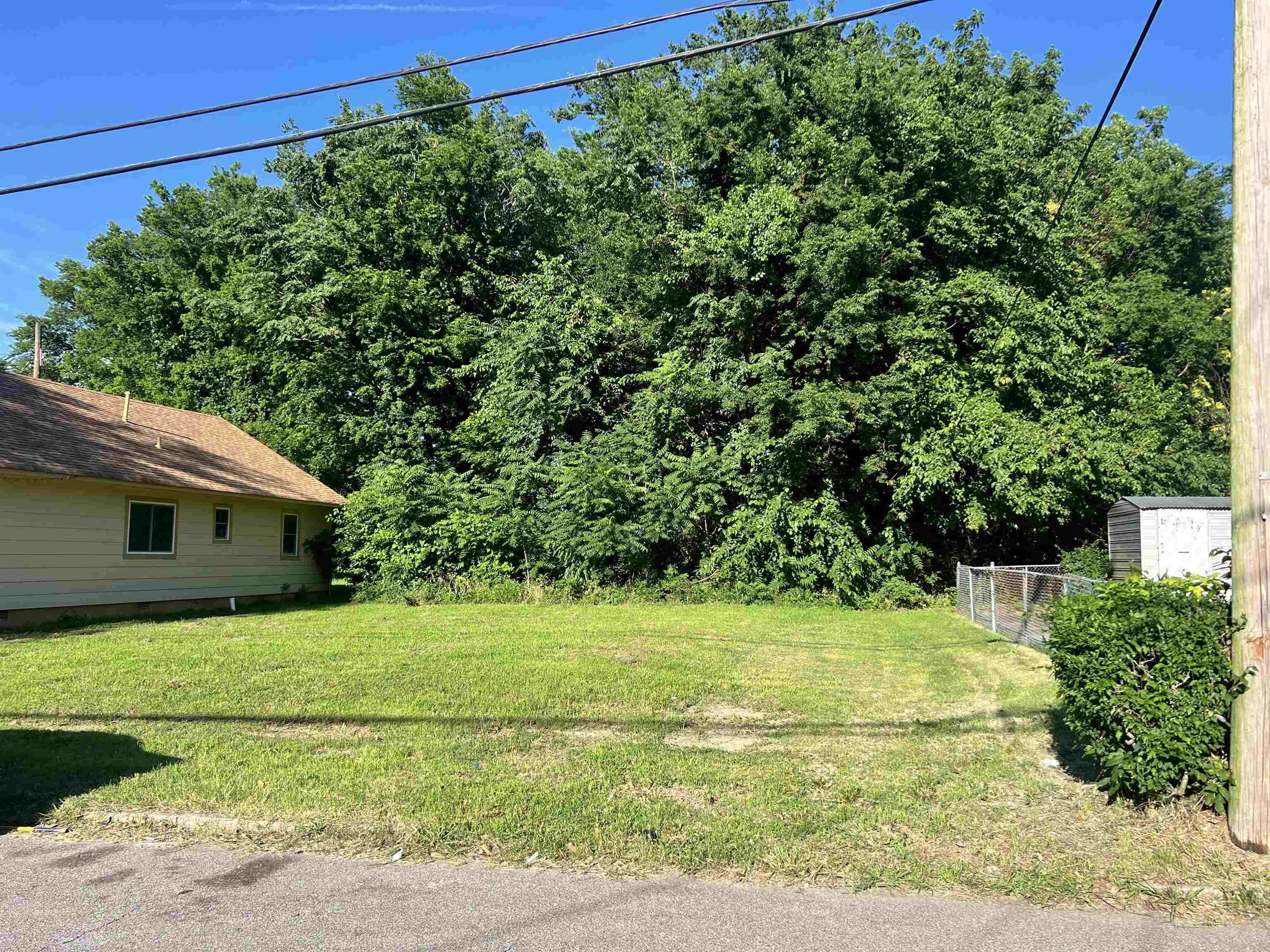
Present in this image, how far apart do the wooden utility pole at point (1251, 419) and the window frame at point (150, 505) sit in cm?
1740

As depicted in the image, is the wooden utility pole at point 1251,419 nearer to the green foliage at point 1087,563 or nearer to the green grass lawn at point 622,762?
the green grass lawn at point 622,762

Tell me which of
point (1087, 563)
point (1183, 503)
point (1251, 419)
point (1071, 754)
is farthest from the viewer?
point (1087, 563)

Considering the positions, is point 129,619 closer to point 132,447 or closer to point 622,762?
point 132,447

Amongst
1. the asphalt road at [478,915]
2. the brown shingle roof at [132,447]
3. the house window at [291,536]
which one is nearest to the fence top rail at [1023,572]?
the asphalt road at [478,915]

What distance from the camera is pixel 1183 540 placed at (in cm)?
1507

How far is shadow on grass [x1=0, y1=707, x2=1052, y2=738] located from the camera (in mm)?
7172

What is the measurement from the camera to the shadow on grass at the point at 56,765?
531 centimetres

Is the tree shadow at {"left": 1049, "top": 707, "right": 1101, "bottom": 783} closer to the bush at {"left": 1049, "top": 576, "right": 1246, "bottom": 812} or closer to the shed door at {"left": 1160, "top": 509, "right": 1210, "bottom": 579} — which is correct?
the bush at {"left": 1049, "top": 576, "right": 1246, "bottom": 812}

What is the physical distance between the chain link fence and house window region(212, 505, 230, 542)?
51.9ft

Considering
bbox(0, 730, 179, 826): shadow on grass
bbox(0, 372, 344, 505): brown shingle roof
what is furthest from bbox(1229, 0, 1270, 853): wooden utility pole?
bbox(0, 372, 344, 505): brown shingle roof

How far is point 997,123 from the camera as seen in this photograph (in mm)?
20578

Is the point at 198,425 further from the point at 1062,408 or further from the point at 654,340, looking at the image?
the point at 1062,408

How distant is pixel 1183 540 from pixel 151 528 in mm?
19729

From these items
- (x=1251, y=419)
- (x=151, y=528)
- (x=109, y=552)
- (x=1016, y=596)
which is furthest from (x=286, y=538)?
(x=1251, y=419)
